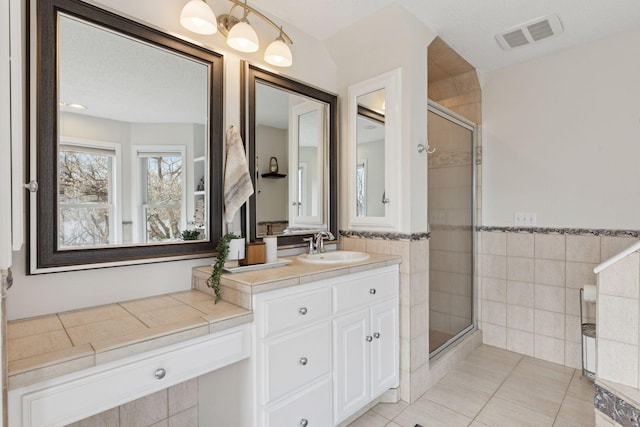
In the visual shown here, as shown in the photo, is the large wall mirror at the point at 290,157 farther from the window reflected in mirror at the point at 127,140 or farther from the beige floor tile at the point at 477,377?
the beige floor tile at the point at 477,377

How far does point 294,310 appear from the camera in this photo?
57.0 inches

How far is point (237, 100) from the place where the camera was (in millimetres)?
1826

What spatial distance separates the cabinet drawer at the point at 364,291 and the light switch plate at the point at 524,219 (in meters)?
1.41

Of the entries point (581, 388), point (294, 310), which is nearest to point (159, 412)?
point (294, 310)

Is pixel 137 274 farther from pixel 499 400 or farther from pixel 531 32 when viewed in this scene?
pixel 531 32

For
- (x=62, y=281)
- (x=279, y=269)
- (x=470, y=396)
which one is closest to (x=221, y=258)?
(x=279, y=269)

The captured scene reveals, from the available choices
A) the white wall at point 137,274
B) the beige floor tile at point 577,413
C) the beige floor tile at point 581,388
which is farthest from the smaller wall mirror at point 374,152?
the beige floor tile at point 581,388

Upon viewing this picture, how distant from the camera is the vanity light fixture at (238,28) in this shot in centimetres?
150

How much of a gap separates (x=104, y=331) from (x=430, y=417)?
1746 millimetres

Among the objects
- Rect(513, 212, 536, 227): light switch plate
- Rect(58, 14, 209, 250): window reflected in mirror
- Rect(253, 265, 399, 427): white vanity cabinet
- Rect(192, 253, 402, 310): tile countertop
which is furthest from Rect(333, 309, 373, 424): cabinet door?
Rect(513, 212, 536, 227): light switch plate

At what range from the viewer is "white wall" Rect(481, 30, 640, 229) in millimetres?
2250

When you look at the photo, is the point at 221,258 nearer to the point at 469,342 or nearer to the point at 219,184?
the point at 219,184

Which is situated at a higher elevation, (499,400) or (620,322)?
(620,322)

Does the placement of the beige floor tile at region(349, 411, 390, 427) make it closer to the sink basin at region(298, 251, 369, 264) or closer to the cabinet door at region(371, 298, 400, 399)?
the cabinet door at region(371, 298, 400, 399)
